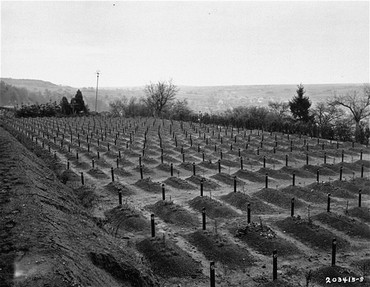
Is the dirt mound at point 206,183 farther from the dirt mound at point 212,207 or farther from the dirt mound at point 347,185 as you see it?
the dirt mound at point 347,185

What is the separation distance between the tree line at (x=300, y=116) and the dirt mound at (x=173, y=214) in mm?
22766

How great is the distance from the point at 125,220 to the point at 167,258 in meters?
3.22

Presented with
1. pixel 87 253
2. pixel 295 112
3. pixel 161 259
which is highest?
pixel 295 112

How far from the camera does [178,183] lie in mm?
16750

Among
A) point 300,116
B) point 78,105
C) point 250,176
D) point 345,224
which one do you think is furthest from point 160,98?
point 345,224

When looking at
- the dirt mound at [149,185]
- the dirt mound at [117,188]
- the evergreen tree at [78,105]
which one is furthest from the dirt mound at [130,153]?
the evergreen tree at [78,105]

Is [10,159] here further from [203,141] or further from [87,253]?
[203,141]

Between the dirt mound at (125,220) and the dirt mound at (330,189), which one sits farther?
the dirt mound at (330,189)

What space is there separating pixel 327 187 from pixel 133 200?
320 inches

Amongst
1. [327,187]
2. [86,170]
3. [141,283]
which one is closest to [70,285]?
[141,283]

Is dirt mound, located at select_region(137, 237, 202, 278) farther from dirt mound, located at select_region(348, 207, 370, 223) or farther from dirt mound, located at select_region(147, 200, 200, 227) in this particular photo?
dirt mound, located at select_region(348, 207, 370, 223)

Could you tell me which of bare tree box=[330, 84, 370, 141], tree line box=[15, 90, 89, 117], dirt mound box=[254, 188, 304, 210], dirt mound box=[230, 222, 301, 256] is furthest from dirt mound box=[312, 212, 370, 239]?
tree line box=[15, 90, 89, 117]

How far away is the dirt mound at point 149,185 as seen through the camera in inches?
636

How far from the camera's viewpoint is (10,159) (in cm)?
1184
